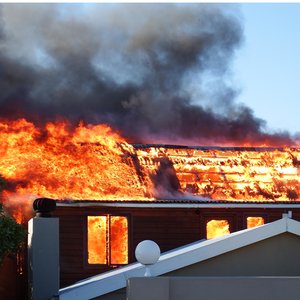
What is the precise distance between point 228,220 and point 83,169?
163 inches

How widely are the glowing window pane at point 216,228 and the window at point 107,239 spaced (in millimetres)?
2217

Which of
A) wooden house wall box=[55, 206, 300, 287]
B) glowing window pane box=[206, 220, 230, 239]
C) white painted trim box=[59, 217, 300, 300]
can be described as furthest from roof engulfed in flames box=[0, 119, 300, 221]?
white painted trim box=[59, 217, 300, 300]

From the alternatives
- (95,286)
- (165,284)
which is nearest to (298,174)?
(95,286)

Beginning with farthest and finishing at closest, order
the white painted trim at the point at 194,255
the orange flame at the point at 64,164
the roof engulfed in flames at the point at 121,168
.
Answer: the roof engulfed in flames at the point at 121,168 < the orange flame at the point at 64,164 < the white painted trim at the point at 194,255

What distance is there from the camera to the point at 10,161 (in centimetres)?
2178

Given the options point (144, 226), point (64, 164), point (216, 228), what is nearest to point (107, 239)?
point (144, 226)

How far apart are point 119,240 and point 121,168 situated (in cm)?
213

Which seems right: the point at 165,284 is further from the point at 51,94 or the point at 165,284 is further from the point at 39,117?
the point at 51,94

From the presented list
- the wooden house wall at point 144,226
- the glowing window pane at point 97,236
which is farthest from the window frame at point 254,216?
the glowing window pane at point 97,236

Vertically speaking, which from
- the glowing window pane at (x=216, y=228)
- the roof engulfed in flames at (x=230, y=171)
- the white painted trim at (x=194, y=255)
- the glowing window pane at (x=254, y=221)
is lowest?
the white painted trim at (x=194, y=255)

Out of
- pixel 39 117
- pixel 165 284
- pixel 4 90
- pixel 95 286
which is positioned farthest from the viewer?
pixel 4 90

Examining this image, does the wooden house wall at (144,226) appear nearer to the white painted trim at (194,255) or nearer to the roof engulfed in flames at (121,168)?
the roof engulfed in flames at (121,168)

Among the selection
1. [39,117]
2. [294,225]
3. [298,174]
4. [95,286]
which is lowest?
[95,286]

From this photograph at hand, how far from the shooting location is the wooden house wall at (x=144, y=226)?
2091cm
